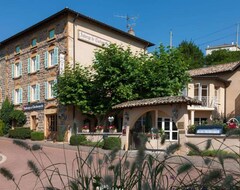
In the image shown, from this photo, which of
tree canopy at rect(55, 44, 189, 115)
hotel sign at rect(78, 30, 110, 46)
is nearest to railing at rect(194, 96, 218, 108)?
tree canopy at rect(55, 44, 189, 115)

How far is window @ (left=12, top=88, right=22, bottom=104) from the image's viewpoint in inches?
1117

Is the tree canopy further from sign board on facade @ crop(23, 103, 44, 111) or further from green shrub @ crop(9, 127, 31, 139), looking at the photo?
green shrub @ crop(9, 127, 31, 139)

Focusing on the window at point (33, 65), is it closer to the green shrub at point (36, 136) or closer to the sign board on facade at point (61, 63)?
the sign board on facade at point (61, 63)

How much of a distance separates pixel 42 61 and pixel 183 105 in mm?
14671

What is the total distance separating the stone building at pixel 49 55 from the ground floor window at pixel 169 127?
5885mm

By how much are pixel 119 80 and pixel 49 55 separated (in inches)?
294

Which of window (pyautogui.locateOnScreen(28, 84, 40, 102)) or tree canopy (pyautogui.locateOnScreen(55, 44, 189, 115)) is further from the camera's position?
window (pyautogui.locateOnScreen(28, 84, 40, 102))

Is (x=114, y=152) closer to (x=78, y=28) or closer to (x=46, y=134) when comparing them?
(x=78, y=28)

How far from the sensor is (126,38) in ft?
88.3

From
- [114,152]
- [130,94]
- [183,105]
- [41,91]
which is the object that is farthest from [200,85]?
[114,152]

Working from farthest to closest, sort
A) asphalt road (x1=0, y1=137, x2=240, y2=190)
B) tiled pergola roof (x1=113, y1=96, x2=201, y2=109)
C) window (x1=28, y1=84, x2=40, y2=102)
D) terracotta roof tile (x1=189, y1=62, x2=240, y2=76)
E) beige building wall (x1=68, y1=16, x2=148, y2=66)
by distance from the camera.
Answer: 1. terracotta roof tile (x1=189, y1=62, x2=240, y2=76)
2. window (x1=28, y1=84, x2=40, y2=102)
3. beige building wall (x1=68, y1=16, x2=148, y2=66)
4. tiled pergola roof (x1=113, y1=96, x2=201, y2=109)
5. asphalt road (x1=0, y1=137, x2=240, y2=190)

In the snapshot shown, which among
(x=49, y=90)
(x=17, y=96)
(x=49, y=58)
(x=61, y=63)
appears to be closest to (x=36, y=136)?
(x=49, y=90)

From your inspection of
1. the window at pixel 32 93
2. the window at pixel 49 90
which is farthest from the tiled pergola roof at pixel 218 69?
the window at pixel 32 93

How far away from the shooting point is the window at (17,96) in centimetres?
2838
